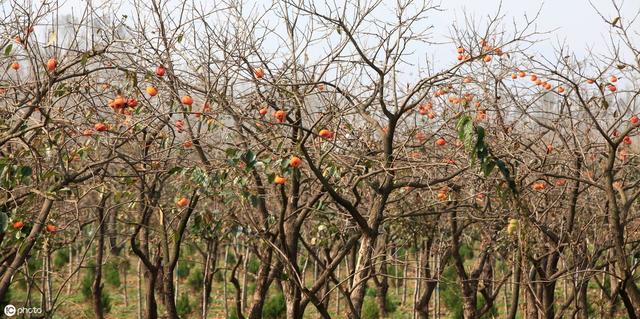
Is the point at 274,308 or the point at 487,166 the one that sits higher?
the point at 487,166

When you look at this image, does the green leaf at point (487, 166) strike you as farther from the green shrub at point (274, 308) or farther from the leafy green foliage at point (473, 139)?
the green shrub at point (274, 308)

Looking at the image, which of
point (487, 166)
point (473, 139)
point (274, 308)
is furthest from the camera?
point (274, 308)

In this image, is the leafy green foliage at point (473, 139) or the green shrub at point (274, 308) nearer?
the leafy green foliage at point (473, 139)

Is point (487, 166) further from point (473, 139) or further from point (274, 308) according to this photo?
point (274, 308)

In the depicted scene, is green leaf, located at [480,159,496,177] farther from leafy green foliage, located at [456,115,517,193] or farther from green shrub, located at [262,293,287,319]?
green shrub, located at [262,293,287,319]

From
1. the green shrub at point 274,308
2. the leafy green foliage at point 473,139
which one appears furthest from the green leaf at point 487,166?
the green shrub at point 274,308

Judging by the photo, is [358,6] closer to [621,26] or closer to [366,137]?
[366,137]

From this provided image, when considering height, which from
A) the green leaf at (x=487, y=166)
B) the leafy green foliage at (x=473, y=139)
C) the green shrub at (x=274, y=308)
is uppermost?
the leafy green foliage at (x=473, y=139)

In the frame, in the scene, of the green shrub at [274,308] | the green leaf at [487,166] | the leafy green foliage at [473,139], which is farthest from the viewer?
the green shrub at [274,308]

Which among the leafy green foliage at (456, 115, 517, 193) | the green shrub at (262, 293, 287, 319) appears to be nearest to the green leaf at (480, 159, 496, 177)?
the leafy green foliage at (456, 115, 517, 193)

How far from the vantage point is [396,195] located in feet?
16.5

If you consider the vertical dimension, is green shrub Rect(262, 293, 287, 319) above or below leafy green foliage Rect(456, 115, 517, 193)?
below

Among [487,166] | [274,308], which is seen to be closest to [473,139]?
[487,166]

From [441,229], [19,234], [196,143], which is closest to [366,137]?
[196,143]
